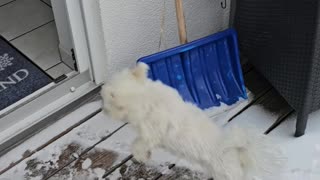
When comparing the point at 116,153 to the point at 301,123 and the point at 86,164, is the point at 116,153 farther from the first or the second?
the point at 301,123

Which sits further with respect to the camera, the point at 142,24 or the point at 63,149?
the point at 142,24

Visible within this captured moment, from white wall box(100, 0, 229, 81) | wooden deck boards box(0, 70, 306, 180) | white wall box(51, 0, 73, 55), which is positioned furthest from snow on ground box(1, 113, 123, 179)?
white wall box(51, 0, 73, 55)

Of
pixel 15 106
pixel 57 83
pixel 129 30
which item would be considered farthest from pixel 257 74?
pixel 15 106

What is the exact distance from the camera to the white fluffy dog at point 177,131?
1479mm

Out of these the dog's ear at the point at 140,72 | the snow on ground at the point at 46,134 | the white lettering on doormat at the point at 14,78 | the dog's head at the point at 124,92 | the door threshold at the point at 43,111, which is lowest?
the snow on ground at the point at 46,134

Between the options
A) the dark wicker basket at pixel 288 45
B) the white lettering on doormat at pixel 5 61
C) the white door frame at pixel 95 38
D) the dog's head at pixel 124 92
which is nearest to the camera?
A: the dog's head at pixel 124 92

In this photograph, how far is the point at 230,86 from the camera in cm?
212

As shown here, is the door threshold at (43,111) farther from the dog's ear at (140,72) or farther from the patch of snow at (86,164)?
the dog's ear at (140,72)

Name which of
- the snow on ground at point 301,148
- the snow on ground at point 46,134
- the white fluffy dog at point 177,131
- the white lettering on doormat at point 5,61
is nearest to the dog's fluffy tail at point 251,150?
the white fluffy dog at point 177,131

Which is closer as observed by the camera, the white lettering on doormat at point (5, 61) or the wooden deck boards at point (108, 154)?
the wooden deck boards at point (108, 154)

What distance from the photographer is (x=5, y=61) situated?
2.33m

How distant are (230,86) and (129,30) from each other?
0.45m

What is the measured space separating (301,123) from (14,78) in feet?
3.80

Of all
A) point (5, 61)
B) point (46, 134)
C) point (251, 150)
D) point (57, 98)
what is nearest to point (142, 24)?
point (57, 98)
